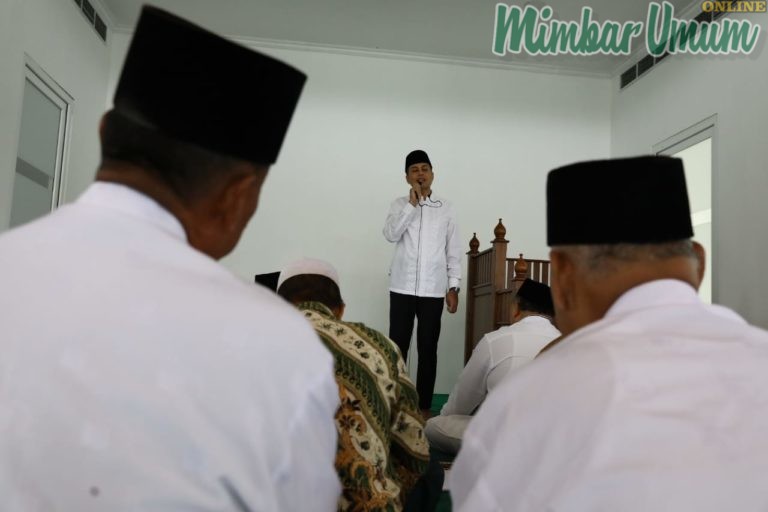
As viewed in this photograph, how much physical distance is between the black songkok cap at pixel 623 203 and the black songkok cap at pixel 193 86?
18.6 inches

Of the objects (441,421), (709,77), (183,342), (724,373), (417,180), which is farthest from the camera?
(709,77)

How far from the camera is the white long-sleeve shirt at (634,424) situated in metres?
0.76

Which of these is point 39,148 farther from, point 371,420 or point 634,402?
point 634,402

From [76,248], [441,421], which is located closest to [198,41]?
[76,248]

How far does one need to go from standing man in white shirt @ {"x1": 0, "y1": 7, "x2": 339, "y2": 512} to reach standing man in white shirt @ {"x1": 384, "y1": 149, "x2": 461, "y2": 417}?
393cm

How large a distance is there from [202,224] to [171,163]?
0.28 feet

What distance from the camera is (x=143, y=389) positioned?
70 cm

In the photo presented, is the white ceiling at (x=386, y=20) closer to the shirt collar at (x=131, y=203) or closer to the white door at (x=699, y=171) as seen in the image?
the white door at (x=699, y=171)

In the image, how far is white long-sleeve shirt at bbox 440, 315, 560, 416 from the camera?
9.08 feet

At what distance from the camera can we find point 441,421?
9.76ft

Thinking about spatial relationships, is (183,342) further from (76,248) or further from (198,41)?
(198,41)

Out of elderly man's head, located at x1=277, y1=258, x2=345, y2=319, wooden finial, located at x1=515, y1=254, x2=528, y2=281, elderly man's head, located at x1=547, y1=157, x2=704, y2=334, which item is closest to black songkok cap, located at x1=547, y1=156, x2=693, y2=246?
elderly man's head, located at x1=547, y1=157, x2=704, y2=334

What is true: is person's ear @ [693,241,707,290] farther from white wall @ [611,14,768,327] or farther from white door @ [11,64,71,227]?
white door @ [11,64,71,227]

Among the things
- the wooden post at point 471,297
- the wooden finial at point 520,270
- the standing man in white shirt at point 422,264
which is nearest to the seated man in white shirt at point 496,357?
the wooden finial at point 520,270
